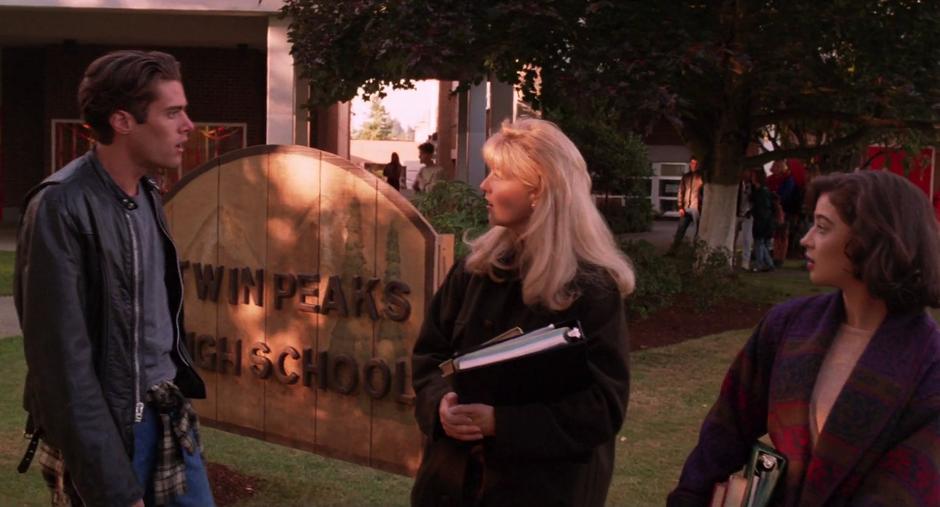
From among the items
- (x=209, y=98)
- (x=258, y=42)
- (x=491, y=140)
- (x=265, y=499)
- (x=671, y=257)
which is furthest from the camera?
(x=209, y=98)

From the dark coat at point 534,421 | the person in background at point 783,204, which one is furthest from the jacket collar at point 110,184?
the person in background at point 783,204

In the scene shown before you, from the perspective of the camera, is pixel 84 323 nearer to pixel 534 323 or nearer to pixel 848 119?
pixel 534 323

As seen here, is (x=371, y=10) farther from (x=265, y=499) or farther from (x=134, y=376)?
(x=134, y=376)

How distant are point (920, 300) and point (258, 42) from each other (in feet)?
83.8

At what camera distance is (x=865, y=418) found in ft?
9.43

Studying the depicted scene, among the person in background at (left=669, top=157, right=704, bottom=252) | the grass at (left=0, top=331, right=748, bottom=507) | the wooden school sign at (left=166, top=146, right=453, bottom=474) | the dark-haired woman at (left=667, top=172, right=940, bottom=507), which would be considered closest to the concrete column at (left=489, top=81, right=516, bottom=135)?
the person in background at (left=669, top=157, right=704, bottom=252)

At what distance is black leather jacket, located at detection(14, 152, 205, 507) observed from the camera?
3.10 metres

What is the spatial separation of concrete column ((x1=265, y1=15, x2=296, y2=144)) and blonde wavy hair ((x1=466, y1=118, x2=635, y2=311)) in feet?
59.4

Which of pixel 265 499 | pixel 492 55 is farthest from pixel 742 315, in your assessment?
pixel 265 499

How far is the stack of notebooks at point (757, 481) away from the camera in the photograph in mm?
3016

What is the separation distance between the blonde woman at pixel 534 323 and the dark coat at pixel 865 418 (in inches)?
19.6

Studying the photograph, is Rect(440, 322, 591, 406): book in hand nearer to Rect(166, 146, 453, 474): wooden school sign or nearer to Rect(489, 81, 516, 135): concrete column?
Rect(166, 146, 453, 474): wooden school sign

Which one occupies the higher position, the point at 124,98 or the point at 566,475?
the point at 124,98

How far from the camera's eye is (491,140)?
3.56 meters
